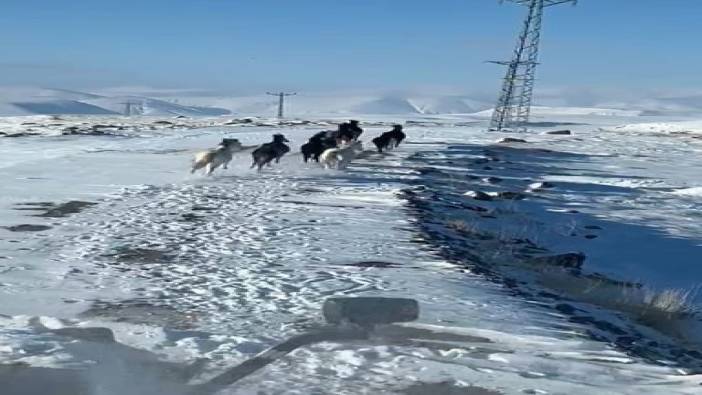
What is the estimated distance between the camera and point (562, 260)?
1357cm

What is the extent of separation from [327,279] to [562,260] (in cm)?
470

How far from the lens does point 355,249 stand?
12047 mm

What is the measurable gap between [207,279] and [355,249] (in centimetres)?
257

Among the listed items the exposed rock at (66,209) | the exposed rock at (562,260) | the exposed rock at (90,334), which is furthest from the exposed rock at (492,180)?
the exposed rock at (90,334)

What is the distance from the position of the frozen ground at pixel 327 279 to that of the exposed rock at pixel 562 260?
0.89ft

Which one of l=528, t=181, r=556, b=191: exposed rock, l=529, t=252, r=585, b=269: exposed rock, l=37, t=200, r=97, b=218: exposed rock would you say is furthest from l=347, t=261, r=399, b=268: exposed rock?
l=528, t=181, r=556, b=191: exposed rock

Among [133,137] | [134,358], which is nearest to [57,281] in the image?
[134,358]

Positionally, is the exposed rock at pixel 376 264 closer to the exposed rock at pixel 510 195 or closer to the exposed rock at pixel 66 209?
the exposed rock at pixel 66 209

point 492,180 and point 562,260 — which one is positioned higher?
point 492,180

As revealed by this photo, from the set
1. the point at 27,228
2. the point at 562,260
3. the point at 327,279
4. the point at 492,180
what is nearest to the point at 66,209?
the point at 27,228

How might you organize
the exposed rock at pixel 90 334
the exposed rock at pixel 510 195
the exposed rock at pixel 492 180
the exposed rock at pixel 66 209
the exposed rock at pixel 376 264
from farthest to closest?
the exposed rock at pixel 492 180 → the exposed rock at pixel 510 195 → the exposed rock at pixel 66 209 → the exposed rock at pixel 376 264 → the exposed rock at pixel 90 334

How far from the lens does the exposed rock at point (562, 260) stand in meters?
13.4

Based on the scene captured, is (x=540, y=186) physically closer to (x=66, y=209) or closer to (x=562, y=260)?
(x=562, y=260)

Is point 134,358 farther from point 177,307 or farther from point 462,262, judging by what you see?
point 462,262
